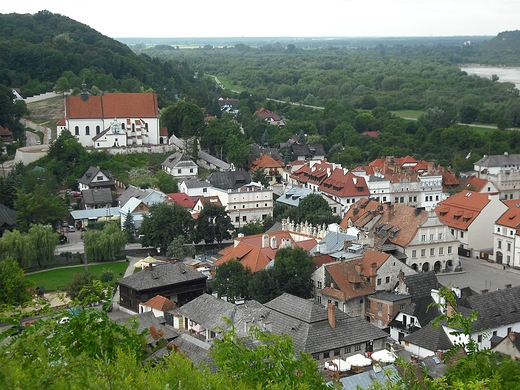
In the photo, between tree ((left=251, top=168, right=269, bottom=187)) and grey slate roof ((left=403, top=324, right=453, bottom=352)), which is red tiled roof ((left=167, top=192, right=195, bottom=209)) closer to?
tree ((left=251, top=168, right=269, bottom=187))

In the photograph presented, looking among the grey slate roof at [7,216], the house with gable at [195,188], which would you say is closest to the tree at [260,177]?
the house with gable at [195,188]

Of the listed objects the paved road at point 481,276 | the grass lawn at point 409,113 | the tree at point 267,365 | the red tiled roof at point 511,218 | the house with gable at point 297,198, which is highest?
the tree at point 267,365

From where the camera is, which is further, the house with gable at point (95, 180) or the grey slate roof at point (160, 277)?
the house with gable at point (95, 180)

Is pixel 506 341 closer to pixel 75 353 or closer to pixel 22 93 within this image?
pixel 75 353

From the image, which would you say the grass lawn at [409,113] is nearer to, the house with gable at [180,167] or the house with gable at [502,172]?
the house with gable at [502,172]

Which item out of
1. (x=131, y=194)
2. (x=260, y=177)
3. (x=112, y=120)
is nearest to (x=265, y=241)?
(x=131, y=194)

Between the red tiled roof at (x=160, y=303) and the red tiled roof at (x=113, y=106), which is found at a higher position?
the red tiled roof at (x=113, y=106)
